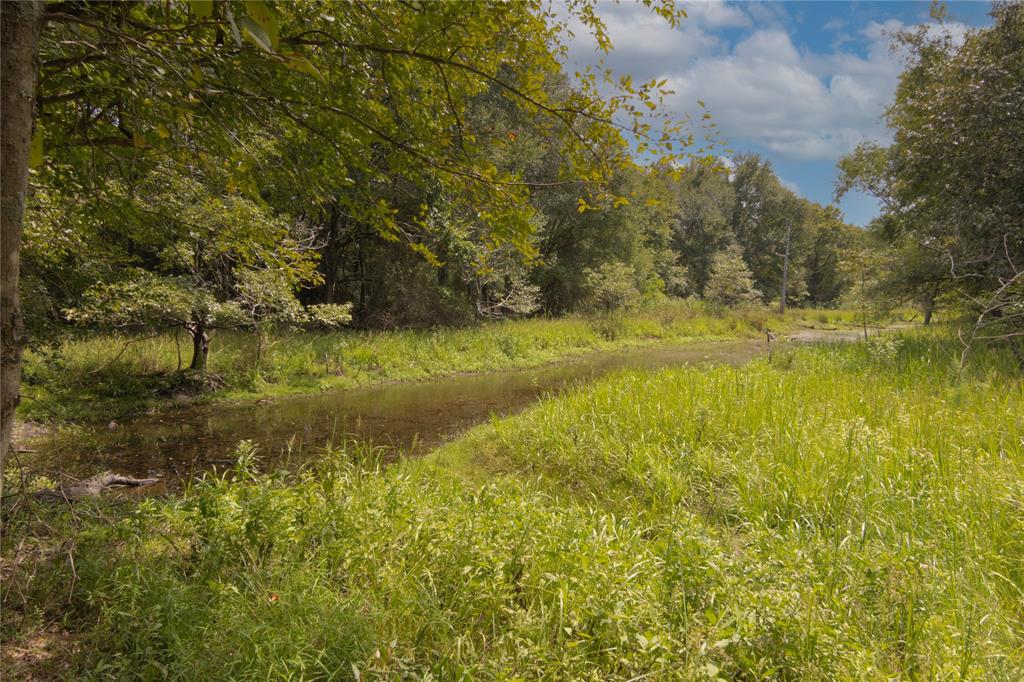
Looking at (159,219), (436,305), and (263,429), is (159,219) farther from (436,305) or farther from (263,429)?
(436,305)

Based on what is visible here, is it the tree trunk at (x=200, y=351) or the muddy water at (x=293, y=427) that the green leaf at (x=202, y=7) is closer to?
the muddy water at (x=293, y=427)

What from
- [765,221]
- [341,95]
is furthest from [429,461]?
[765,221]

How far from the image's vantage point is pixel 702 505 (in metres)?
4.41

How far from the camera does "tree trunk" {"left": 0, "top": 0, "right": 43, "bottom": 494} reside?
4.26 ft

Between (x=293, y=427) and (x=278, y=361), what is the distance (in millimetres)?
4046

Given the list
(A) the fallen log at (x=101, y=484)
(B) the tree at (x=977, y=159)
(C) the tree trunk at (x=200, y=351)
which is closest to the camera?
(A) the fallen log at (x=101, y=484)

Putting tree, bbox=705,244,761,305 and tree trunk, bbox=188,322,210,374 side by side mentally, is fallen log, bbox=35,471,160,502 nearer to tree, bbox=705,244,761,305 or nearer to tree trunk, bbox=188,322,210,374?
tree trunk, bbox=188,322,210,374

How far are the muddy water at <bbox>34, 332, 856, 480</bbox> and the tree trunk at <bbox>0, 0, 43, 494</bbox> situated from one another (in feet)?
10.2

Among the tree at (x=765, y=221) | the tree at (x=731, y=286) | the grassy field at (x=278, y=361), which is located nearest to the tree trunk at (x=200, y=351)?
the grassy field at (x=278, y=361)

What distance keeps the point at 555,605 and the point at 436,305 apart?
57.4 feet

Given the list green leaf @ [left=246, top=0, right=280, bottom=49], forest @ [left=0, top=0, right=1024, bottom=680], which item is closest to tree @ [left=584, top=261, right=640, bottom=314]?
forest @ [left=0, top=0, right=1024, bottom=680]

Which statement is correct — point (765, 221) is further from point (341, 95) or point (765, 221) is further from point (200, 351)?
point (341, 95)

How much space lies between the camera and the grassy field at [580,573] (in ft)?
7.54

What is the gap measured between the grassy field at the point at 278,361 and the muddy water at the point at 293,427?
0.65m
